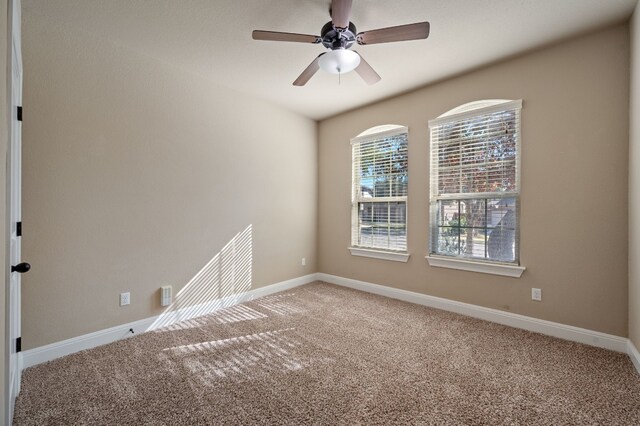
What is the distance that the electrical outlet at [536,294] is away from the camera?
2736 mm

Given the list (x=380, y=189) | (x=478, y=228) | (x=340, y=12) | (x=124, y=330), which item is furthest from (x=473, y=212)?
(x=124, y=330)

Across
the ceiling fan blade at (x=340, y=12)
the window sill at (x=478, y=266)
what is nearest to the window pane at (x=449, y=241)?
the window sill at (x=478, y=266)

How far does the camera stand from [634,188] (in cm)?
218

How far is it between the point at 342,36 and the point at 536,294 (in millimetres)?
2922

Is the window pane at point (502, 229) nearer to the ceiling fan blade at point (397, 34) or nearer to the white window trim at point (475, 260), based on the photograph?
the white window trim at point (475, 260)

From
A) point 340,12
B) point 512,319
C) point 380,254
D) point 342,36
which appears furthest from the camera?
point 380,254

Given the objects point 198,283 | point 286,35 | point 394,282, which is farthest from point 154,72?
point 394,282

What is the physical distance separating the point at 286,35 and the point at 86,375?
2.81 m

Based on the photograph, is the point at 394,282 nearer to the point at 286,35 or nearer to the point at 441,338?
the point at 441,338

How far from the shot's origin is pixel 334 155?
4.59 metres

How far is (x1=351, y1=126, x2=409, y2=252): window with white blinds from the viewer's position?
3.83 m

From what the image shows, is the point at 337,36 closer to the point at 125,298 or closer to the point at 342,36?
the point at 342,36

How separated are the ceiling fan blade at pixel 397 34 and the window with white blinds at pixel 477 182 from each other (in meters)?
1.54

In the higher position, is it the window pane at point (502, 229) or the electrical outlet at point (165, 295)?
the window pane at point (502, 229)
